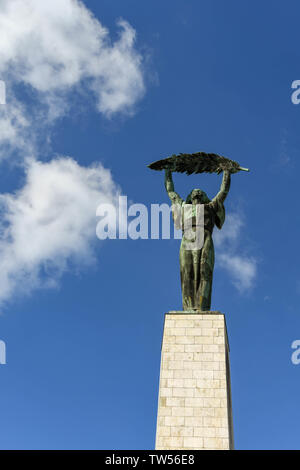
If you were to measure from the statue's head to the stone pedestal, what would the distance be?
446 cm

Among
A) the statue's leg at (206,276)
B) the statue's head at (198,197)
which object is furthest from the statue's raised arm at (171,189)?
the statue's leg at (206,276)

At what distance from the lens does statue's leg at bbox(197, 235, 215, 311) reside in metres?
18.7

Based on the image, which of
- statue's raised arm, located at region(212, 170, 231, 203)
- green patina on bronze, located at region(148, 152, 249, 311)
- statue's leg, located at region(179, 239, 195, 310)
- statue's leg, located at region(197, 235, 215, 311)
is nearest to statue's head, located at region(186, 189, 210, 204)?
green patina on bronze, located at region(148, 152, 249, 311)

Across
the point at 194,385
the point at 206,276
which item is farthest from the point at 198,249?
the point at 194,385

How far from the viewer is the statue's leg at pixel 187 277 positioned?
61.7 feet

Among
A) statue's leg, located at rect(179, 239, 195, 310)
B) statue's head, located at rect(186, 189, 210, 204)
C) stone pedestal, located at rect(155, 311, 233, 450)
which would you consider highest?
statue's head, located at rect(186, 189, 210, 204)

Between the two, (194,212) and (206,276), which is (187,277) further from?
(194,212)

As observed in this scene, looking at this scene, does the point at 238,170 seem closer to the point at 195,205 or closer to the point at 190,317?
the point at 195,205

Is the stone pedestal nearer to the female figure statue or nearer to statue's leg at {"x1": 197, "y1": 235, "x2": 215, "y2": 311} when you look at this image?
statue's leg at {"x1": 197, "y1": 235, "x2": 215, "y2": 311}

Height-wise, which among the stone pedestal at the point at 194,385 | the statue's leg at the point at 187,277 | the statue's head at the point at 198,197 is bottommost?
the stone pedestal at the point at 194,385

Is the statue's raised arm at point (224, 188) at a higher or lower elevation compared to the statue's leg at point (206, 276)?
higher

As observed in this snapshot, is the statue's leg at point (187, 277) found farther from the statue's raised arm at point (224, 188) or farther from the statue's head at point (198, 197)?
the statue's raised arm at point (224, 188)

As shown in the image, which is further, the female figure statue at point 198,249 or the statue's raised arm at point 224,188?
the statue's raised arm at point 224,188
